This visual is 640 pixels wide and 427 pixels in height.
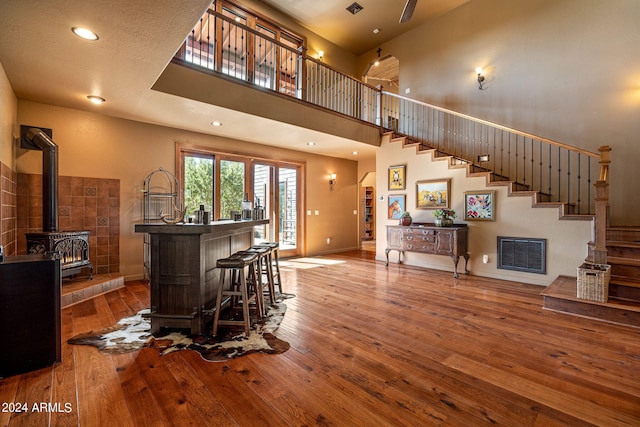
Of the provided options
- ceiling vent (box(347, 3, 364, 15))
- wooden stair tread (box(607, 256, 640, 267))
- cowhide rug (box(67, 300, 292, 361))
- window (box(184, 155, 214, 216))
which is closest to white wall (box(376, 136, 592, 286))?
wooden stair tread (box(607, 256, 640, 267))

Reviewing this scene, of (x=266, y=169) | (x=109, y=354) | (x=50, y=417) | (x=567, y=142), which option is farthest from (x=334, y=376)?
(x=567, y=142)

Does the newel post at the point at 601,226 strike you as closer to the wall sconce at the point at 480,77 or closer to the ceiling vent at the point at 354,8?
the wall sconce at the point at 480,77

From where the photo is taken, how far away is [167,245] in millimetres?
2672

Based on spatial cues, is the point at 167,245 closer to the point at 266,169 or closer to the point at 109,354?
the point at 109,354

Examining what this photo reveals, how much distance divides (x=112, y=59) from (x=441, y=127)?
6.20 m

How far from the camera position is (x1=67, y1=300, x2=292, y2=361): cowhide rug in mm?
2348

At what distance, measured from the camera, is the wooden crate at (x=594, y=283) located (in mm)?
3094

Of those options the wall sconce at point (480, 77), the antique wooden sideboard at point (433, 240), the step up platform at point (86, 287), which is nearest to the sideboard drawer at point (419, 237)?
the antique wooden sideboard at point (433, 240)

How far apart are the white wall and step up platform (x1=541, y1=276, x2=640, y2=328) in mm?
990

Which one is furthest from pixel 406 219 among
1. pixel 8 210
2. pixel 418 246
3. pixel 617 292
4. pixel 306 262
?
pixel 8 210

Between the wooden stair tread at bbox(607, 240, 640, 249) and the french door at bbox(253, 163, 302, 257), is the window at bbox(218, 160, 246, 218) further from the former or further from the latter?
the wooden stair tread at bbox(607, 240, 640, 249)

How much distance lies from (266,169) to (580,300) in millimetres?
5719

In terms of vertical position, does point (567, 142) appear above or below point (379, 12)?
below

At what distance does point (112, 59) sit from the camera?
2791 millimetres
